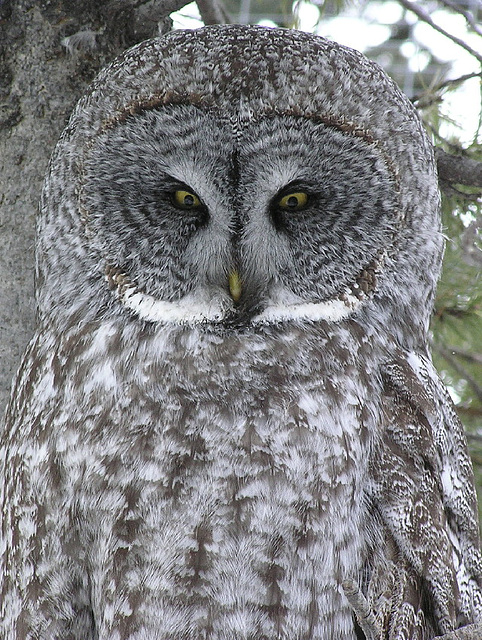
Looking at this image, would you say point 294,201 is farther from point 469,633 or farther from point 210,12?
point 469,633

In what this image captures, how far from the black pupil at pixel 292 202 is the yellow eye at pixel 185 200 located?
189mm

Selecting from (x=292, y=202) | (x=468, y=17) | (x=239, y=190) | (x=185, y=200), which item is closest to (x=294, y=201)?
(x=292, y=202)

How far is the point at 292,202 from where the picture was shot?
1817 millimetres

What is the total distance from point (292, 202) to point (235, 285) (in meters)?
0.21

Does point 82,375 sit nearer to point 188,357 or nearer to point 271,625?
point 188,357

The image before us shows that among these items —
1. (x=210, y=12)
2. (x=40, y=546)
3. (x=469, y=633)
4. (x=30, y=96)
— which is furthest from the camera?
(x=210, y=12)

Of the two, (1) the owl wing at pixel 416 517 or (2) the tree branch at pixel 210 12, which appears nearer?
(1) the owl wing at pixel 416 517

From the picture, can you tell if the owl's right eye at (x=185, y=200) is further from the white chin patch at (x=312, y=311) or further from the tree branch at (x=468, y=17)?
the tree branch at (x=468, y=17)

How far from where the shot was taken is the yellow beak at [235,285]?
1.84m

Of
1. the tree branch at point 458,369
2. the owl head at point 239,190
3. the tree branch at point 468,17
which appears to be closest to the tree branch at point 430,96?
the tree branch at point 468,17

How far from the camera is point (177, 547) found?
5.60ft

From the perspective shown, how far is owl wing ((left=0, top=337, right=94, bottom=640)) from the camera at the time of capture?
1735 millimetres

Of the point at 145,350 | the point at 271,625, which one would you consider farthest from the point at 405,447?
the point at 145,350

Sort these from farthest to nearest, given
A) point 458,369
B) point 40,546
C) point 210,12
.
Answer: point 458,369
point 210,12
point 40,546
